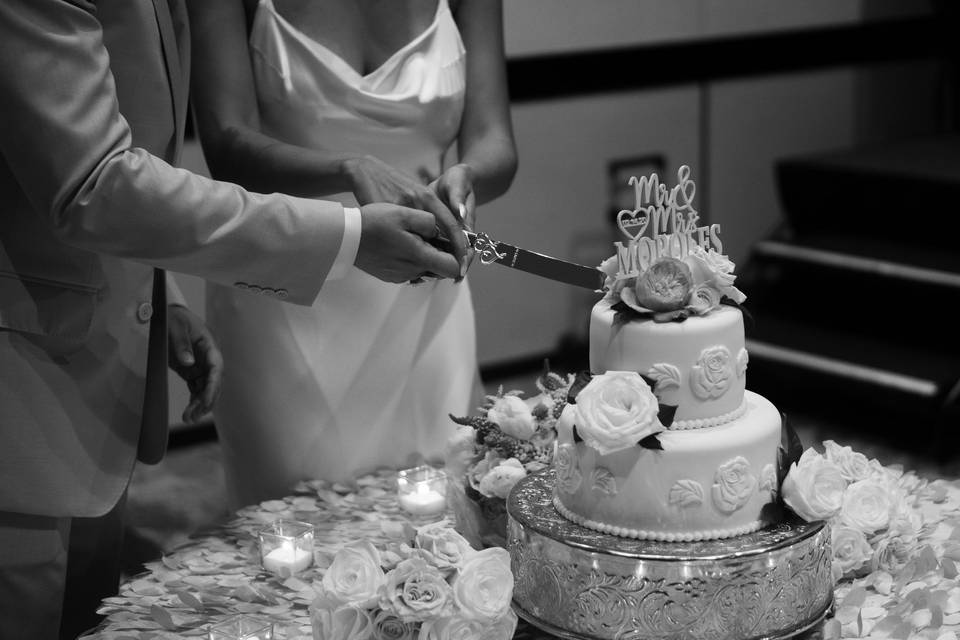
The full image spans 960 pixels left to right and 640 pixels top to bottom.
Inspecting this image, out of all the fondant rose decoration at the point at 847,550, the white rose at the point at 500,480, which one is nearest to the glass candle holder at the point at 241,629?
the white rose at the point at 500,480

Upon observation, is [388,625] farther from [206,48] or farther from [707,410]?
[206,48]

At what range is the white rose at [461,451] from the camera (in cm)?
215

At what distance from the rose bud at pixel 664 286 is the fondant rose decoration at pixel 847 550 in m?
0.49

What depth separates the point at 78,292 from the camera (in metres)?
2.04

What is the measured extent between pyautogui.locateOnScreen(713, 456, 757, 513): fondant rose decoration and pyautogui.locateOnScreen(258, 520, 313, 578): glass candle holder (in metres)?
Result: 0.72

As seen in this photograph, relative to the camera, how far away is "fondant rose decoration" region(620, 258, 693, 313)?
1772 millimetres

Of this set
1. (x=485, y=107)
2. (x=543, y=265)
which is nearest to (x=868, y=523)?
(x=543, y=265)

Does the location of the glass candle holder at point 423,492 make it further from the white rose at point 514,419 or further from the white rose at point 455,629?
the white rose at point 455,629

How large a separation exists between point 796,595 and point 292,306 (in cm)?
126

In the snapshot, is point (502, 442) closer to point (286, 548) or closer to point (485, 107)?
point (286, 548)

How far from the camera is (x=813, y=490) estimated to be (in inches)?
70.0

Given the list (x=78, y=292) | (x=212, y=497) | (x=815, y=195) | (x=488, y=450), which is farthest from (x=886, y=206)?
(x=78, y=292)

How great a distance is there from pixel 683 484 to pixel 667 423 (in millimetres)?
87

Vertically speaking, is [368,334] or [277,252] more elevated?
[277,252]
